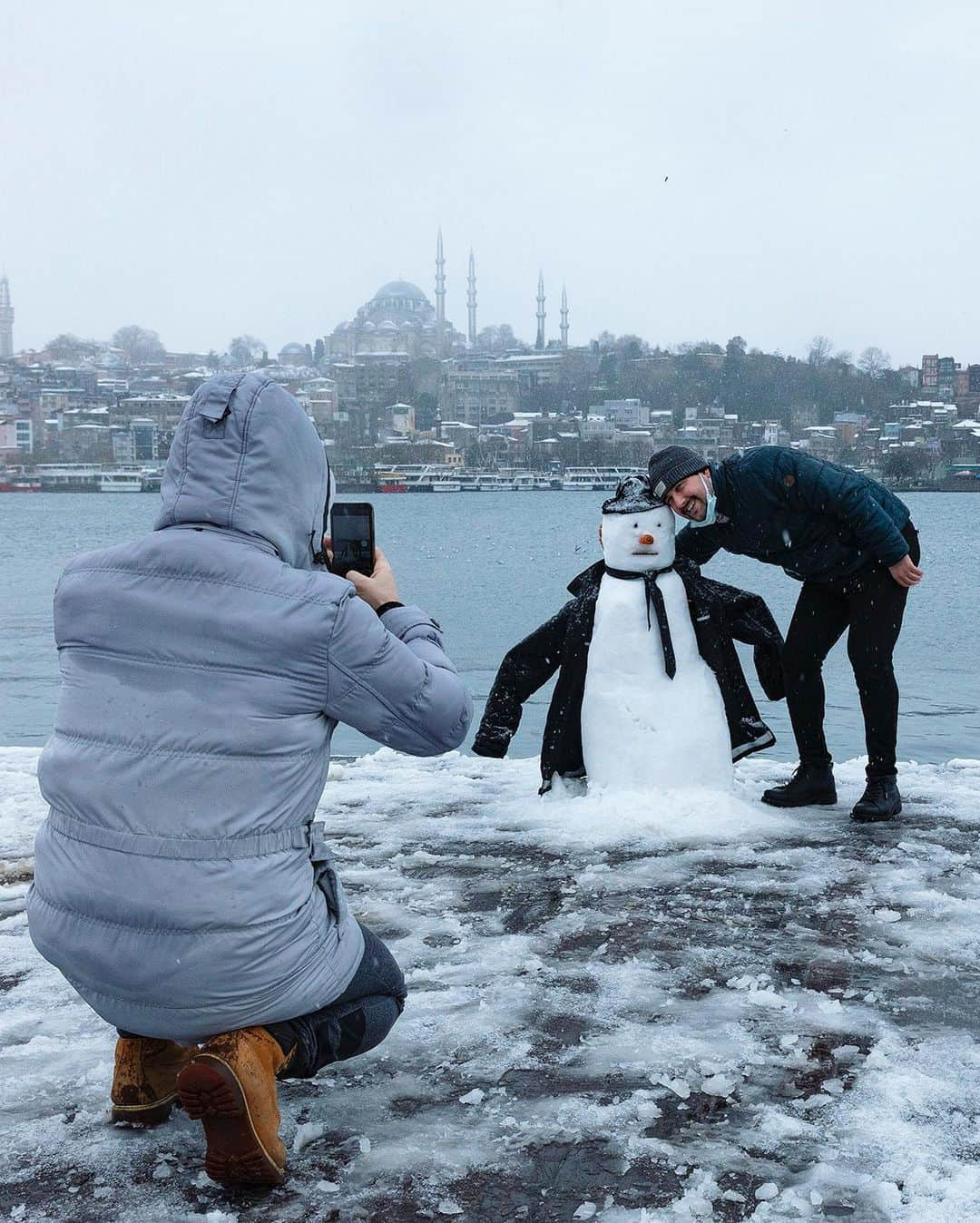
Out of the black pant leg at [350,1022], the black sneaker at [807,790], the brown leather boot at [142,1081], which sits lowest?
the black sneaker at [807,790]

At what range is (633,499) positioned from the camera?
3.82 metres

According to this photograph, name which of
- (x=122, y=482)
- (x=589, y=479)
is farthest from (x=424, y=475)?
(x=122, y=482)

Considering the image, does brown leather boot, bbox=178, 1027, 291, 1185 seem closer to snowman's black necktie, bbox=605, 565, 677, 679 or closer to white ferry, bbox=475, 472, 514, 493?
snowman's black necktie, bbox=605, 565, 677, 679

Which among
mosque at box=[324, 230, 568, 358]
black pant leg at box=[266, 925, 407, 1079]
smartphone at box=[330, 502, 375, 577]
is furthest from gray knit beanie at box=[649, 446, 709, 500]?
mosque at box=[324, 230, 568, 358]

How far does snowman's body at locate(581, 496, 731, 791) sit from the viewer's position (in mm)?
3775

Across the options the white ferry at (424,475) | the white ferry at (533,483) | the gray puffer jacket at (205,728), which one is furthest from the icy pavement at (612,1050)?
the white ferry at (533,483)

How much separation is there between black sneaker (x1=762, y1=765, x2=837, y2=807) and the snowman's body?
0.78 feet

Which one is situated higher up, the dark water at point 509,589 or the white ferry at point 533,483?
the white ferry at point 533,483

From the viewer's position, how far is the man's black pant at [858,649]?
384cm

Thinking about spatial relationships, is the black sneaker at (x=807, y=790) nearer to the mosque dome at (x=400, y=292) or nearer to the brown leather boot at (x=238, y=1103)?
the brown leather boot at (x=238, y=1103)

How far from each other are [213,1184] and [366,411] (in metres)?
82.1

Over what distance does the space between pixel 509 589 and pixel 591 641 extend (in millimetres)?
23773

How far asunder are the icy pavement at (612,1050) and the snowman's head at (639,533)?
0.76m

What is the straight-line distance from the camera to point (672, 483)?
12.1 feet
